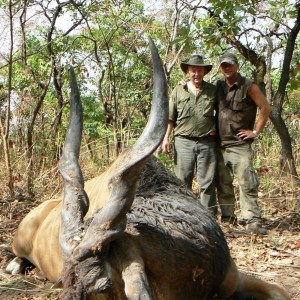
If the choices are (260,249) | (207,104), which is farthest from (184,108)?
(260,249)

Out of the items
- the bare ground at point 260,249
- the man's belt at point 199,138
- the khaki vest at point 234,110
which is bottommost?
the bare ground at point 260,249

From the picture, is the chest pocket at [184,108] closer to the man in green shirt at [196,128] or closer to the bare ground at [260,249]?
the man in green shirt at [196,128]

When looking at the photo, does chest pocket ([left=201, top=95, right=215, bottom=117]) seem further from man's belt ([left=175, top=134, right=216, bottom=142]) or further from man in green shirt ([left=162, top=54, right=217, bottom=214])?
man's belt ([left=175, top=134, right=216, bottom=142])

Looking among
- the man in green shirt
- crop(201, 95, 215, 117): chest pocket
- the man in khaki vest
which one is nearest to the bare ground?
the man in khaki vest

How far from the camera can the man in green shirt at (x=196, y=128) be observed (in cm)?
636

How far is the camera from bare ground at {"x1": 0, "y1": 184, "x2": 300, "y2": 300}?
15.1ft

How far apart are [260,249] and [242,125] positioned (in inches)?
59.5

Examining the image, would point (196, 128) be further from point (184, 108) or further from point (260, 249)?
point (260, 249)

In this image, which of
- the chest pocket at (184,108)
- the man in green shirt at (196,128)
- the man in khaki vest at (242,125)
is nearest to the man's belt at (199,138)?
the man in green shirt at (196,128)

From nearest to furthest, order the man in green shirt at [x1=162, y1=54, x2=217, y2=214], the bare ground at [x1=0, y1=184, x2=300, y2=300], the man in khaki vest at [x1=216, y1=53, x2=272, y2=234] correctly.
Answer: the bare ground at [x1=0, y1=184, x2=300, y2=300] → the man in khaki vest at [x1=216, y1=53, x2=272, y2=234] → the man in green shirt at [x1=162, y1=54, x2=217, y2=214]

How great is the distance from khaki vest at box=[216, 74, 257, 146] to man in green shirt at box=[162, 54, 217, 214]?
10 centimetres

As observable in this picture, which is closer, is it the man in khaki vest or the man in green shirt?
the man in khaki vest

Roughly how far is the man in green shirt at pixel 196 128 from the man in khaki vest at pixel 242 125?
0.49 feet

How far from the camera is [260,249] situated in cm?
559
